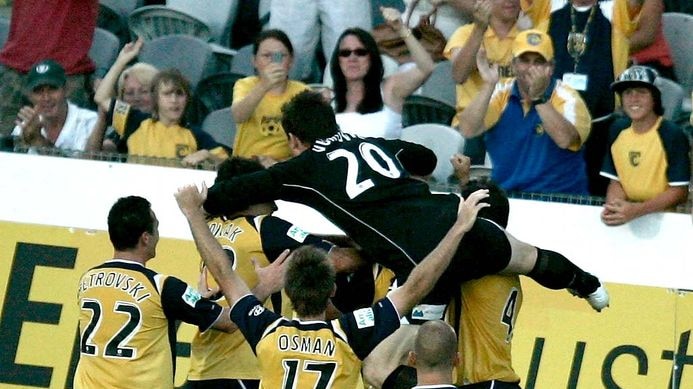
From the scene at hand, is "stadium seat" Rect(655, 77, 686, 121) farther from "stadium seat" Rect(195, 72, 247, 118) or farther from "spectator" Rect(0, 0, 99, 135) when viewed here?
"spectator" Rect(0, 0, 99, 135)

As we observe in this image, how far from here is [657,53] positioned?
1096cm

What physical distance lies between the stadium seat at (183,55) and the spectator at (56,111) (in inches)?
41.5

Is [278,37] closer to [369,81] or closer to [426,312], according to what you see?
[369,81]

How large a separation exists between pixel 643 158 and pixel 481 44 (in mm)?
1488

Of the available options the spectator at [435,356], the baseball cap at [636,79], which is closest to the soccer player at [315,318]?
the spectator at [435,356]

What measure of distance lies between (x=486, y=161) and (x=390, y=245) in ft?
9.90

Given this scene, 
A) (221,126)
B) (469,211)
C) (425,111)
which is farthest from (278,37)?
(469,211)

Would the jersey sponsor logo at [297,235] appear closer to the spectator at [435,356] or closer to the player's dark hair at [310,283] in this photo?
the player's dark hair at [310,283]

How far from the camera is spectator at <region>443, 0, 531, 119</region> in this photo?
10.4 metres

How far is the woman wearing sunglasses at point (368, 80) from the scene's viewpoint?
33.7ft

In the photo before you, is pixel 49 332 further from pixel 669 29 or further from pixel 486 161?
pixel 669 29

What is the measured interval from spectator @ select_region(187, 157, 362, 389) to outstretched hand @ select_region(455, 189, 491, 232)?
1254 mm

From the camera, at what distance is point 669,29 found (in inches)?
441

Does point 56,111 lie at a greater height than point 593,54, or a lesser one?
lesser
